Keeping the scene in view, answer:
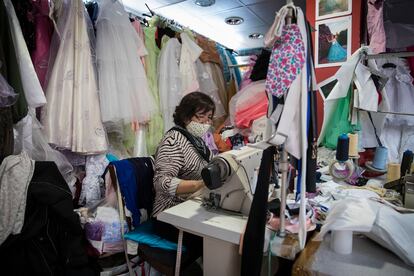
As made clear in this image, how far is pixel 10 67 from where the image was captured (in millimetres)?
1312

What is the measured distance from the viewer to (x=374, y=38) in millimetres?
2057

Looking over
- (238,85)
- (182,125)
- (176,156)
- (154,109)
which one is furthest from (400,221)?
(238,85)

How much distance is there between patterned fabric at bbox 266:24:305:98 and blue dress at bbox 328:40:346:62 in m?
1.50

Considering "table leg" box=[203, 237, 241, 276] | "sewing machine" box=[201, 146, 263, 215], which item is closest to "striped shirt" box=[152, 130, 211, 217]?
"sewing machine" box=[201, 146, 263, 215]

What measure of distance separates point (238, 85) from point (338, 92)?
1.37 meters

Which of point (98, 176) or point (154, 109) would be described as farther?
point (154, 109)

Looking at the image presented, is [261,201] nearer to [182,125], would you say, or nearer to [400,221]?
[400,221]

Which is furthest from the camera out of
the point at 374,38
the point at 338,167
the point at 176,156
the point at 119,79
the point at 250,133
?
the point at 250,133

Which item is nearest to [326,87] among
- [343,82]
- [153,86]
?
[343,82]

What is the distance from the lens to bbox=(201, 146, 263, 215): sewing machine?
100 cm

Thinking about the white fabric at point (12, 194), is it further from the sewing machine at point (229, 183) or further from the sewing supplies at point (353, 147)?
the sewing supplies at point (353, 147)

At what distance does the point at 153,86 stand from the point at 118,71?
0.43 meters

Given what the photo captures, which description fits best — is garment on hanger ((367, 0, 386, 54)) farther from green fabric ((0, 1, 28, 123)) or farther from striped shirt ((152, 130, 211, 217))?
green fabric ((0, 1, 28, 123))

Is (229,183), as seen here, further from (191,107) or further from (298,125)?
(191,107)
